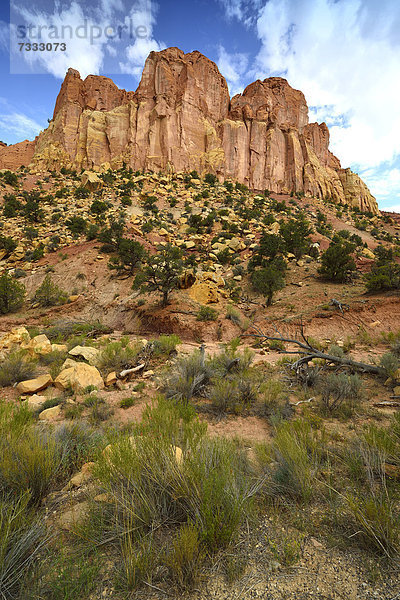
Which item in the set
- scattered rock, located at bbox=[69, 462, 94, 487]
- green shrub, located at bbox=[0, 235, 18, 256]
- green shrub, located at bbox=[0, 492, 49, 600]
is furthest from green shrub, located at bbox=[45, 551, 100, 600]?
green shrub, located at bbox=[0, 235, 18, 256]

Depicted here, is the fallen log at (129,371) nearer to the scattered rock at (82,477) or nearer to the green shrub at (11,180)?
the scattered rock at (82,477)

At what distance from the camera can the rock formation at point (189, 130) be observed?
41656mm

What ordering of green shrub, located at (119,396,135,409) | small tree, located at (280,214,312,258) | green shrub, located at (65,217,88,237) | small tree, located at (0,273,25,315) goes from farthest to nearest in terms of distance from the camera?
green shrub, located at (65,217,88,237) < small tree, located at (280,214,312,258) < small tree, located at (0,273,25,315) < green shrub, located at (119,396,135,409)

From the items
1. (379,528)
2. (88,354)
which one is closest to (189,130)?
(88,354)

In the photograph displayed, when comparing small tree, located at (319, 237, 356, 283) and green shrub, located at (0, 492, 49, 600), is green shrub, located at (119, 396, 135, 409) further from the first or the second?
small tree, located at (319, 237, 356, 283)

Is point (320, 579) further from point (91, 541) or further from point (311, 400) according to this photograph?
point (311, 400)

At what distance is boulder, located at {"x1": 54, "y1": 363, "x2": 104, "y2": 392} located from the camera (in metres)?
5.12

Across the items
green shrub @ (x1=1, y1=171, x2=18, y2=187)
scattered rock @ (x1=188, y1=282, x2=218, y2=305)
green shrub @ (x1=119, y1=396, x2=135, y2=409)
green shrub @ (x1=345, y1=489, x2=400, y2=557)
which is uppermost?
green shrub @ (x1=1, y1=171, x2=18, y2=187)

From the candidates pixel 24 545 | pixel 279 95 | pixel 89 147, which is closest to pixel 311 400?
pixel 24 545

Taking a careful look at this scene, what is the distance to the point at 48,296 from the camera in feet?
47.3

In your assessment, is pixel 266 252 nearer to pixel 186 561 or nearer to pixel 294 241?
pixel 294 241

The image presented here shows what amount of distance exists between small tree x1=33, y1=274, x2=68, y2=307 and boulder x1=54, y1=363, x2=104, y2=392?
10.6 m

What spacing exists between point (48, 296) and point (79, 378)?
11325 millimetres

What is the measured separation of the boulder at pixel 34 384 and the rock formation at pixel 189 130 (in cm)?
4215
